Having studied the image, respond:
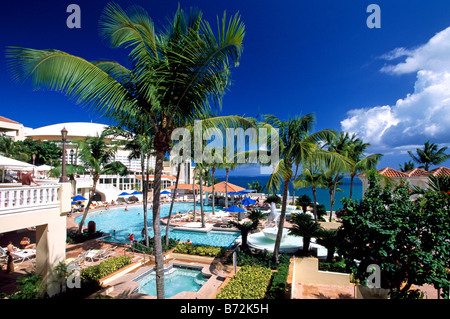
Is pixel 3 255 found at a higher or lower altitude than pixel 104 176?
lower

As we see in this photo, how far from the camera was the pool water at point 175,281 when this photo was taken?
927cm

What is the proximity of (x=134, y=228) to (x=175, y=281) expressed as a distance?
12809mm

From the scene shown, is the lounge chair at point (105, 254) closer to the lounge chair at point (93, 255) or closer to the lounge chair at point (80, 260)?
the lounge chair at point (93, 255)

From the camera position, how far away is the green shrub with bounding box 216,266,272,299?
7.30 m

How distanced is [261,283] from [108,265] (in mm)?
7139

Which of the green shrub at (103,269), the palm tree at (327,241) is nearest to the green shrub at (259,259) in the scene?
the palm tree at (327,241)

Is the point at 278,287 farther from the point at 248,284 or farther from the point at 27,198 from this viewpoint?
the point at 27,198

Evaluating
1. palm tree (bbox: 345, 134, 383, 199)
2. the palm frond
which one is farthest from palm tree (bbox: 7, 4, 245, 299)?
palm tree (bbox: 345, 134, 383, 199)

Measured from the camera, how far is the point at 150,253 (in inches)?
486

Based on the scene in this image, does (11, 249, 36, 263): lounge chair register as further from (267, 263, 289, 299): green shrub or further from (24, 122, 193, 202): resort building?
(267, 263, 289, 299): green shrub

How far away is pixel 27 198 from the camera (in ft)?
21.8

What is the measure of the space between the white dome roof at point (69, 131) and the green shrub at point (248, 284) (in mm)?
54008

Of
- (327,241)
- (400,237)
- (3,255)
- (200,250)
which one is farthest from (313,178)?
(3,255)

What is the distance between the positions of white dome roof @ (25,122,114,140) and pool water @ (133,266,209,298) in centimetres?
5085
